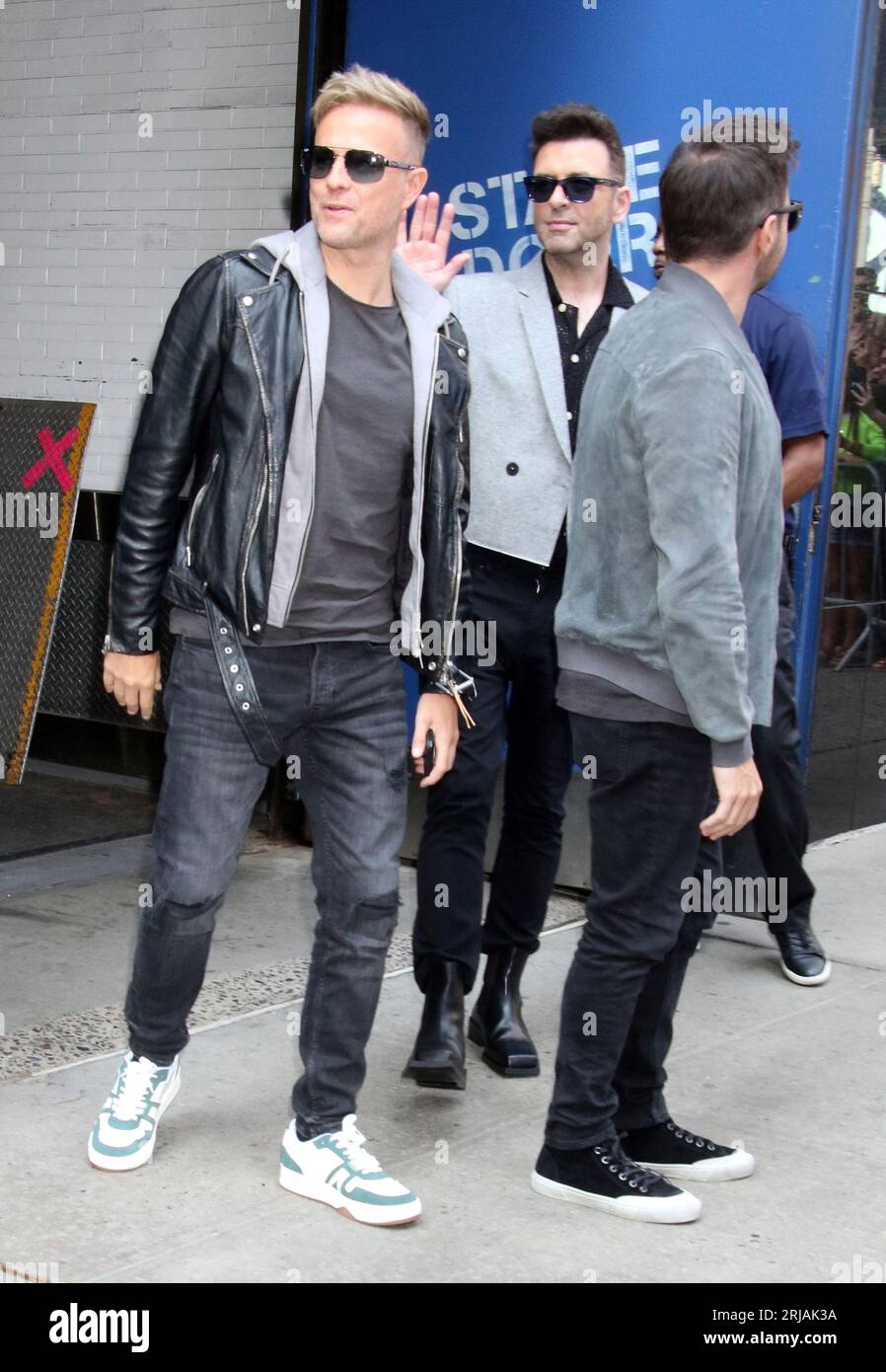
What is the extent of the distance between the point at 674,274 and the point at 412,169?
1.67 feet

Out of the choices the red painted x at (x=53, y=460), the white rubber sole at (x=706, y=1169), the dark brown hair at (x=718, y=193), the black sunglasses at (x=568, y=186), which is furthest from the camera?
the red painted x at (x=53, y=460)

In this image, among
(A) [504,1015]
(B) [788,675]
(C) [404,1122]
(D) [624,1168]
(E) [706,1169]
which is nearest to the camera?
Result: (D) [624,1168]

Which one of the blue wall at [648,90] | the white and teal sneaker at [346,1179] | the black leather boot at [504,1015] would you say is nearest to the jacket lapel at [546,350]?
the black leather boot at [504,1015]

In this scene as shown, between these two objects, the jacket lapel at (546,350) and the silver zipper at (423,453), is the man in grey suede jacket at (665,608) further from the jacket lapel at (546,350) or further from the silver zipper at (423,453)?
the jacket lapel at (546,350)

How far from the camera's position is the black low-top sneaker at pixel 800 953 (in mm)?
4793

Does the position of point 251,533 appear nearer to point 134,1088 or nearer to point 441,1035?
point 134,1088

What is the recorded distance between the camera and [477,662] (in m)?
3.89

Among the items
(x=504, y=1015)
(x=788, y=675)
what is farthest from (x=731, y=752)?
(x=788, y=675)

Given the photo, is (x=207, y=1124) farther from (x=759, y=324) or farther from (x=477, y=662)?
(x=759, y=324)

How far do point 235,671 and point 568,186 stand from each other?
4.56ft

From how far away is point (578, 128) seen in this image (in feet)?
12.6

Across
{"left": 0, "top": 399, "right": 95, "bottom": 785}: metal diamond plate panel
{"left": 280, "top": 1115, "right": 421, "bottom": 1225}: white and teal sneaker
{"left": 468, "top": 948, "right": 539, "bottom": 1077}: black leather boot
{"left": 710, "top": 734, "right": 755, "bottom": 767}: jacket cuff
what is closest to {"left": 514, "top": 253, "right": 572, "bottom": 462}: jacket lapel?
{"left": 710, "top": 734, "right": 755, "bottom": 767}: jacket cuff

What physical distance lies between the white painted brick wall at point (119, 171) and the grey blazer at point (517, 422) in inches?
106

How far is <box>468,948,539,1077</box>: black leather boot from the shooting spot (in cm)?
402
